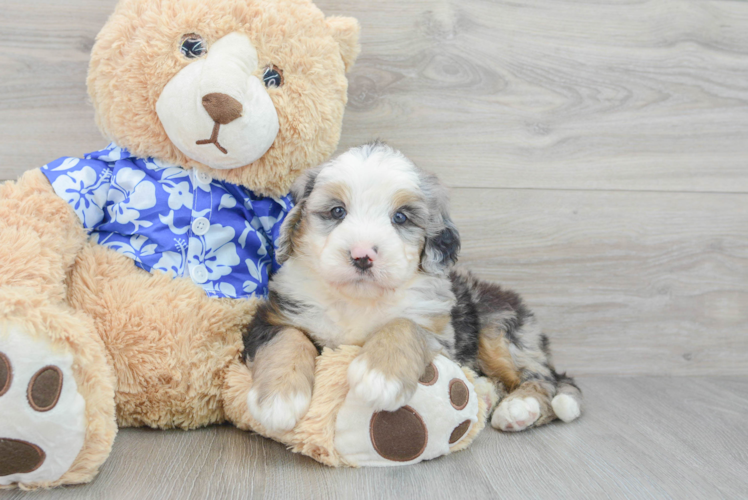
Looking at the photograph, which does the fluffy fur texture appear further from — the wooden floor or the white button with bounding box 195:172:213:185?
the wooden floor

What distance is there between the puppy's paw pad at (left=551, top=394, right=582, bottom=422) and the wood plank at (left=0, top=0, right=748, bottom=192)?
3.31ft

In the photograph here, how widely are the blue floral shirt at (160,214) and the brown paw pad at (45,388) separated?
0.54 m

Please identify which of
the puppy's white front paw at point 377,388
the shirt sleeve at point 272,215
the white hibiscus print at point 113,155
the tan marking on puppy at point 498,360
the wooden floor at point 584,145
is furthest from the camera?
the wooden floor at point 584,145

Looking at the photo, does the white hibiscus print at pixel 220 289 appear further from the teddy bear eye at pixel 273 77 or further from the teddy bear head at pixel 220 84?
the teddy bear eye at pixel 273 77

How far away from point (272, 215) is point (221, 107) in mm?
485

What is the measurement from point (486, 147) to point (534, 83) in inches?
14.1

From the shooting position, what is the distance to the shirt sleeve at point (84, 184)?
5.98 ft

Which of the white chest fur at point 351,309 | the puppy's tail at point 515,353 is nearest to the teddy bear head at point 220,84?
the white chest fur at point 351,309

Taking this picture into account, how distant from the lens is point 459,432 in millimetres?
1725

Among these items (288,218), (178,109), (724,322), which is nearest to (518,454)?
(288,218)

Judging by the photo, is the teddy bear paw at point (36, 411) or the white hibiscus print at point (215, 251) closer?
the teddy bear paw at point (36, 411)

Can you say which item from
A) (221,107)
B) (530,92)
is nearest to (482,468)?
(221,107)

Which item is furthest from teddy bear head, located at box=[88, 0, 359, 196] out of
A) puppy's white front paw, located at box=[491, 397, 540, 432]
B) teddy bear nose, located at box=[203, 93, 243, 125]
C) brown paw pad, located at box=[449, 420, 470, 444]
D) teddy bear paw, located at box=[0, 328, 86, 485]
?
puppy's white front paw, located at box=[491, 397, 540, 432]

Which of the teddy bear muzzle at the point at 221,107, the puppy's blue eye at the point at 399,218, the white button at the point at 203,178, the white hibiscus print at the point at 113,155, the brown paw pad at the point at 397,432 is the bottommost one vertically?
the brown paw pad at the point at 397,432
